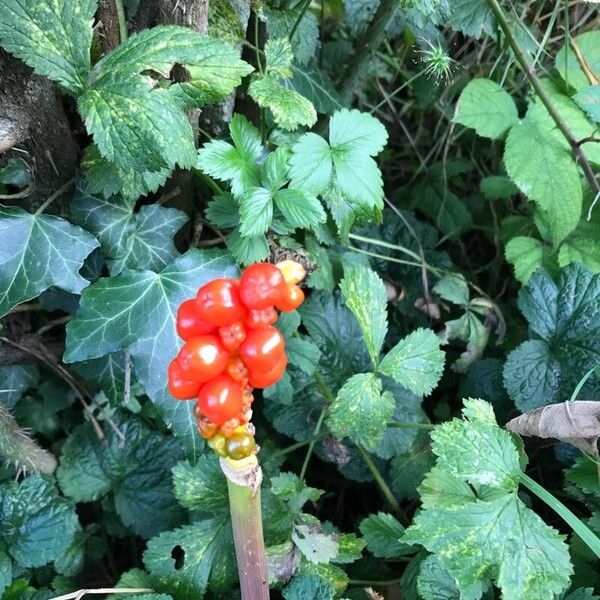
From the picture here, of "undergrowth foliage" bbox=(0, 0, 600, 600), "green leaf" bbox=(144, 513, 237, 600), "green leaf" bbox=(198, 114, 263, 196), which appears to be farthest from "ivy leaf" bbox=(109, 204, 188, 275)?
"green leaf" bbox=(144, 513, 237, 600)

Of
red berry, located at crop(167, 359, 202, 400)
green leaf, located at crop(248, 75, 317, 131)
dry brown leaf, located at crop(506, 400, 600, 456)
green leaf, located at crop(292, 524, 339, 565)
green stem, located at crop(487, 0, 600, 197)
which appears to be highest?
green stem, located at crop(487, 0, 600, 197)

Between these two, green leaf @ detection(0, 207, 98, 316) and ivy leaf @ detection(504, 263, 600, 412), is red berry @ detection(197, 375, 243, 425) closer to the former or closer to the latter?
green leaf @ detection(0, 207, 98, 316)

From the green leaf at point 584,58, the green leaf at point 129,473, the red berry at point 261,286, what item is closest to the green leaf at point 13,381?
the green leaf at point 129,473

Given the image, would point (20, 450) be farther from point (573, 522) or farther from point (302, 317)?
point (573, 522)

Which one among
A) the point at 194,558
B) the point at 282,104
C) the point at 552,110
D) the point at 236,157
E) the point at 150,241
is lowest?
the point at 194,558

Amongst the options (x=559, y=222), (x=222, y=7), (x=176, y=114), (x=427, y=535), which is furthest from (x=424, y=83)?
(x=427, y=535)

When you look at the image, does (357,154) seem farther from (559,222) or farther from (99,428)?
(99,428)

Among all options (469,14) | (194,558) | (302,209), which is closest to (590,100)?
(469,14)
